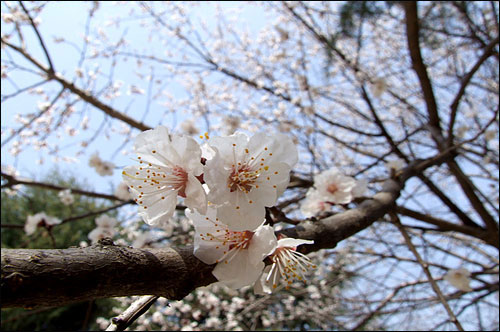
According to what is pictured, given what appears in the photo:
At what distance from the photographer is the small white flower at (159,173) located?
784mm

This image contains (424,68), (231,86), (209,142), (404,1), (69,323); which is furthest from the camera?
(69,323)

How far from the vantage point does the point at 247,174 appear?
2.69 feet

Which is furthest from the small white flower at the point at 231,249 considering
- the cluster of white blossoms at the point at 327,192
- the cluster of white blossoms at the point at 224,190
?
the cluster of white blossoms at the point at 327,192

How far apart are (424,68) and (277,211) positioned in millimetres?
2233

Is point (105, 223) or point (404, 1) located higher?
point (404, 1)

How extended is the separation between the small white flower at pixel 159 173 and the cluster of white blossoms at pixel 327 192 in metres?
0.89

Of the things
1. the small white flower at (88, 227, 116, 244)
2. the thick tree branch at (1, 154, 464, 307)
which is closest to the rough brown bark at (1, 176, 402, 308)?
the thick tree branch at (1, 154, 464, 307)

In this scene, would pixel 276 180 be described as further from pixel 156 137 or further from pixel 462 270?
pixel 462 270

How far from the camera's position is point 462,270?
2.45m

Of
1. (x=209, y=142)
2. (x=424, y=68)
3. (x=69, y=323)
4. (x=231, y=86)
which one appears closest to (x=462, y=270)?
(x=424, y=68)

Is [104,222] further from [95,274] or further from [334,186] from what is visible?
[95,274]

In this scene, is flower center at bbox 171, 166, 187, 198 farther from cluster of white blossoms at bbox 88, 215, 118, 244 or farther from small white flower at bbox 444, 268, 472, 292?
small white flower at bbox 444, 268, 472, 292

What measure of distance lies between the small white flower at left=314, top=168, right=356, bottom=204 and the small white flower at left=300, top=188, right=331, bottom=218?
3cm

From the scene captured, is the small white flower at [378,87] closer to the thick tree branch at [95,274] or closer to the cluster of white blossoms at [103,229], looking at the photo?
the cluster of white blossoms at [103,229]
